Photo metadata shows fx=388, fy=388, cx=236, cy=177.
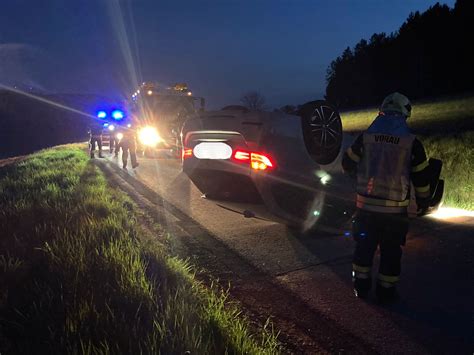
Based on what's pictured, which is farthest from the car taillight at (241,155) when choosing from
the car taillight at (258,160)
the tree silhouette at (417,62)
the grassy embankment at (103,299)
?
the tree silhouette at (417,62)

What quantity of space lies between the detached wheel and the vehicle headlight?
11.1 meters

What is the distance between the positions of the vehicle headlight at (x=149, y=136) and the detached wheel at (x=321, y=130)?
11.1 meters

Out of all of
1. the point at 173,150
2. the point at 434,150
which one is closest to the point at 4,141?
the point at 173,150

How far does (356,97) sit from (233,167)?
67.7 m

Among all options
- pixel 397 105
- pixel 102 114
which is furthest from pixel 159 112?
pixel 397 105

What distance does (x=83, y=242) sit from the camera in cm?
395

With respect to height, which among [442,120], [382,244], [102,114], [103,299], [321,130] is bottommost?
[103,299]

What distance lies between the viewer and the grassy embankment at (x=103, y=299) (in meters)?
2.28

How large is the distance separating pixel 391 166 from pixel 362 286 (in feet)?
3.55

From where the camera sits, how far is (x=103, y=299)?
2.79 metres

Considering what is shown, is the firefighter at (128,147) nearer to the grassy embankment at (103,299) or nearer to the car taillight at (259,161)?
the grassy embankment at (103,299)

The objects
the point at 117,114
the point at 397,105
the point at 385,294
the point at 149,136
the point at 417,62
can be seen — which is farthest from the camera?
the point at 417,62

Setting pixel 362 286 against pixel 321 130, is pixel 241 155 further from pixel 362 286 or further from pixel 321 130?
pixel 362 286

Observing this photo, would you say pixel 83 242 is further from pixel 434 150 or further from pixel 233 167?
pixel 434 150
